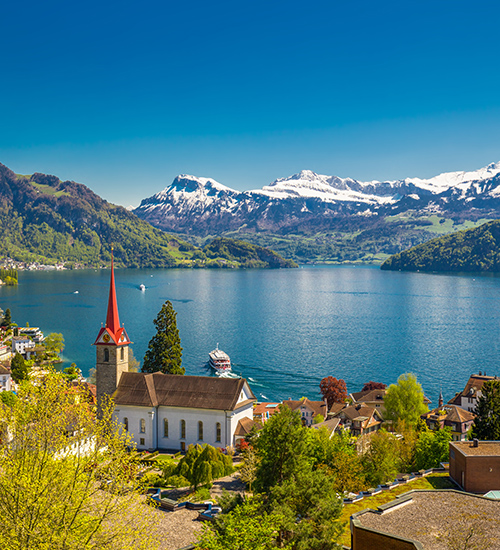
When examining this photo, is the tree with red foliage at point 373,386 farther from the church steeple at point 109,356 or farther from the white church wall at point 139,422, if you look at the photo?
the church steeple at point 109,356

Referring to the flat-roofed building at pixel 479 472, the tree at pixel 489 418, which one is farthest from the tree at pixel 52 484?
the tree at pixel 489 418

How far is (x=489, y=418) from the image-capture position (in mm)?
46562

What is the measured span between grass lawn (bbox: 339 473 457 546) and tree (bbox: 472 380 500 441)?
1169cm

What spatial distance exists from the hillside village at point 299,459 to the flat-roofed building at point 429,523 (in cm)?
6

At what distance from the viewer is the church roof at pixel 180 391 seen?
49.2 m

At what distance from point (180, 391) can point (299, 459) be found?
21704 mm

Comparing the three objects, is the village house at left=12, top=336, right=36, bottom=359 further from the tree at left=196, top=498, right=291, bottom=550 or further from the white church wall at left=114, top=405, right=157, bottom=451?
the tree at left=196, top=498, right=291, bottom=550

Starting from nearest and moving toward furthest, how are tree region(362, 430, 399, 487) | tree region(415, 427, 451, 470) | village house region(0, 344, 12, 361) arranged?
tree region(362, 430, 399, 487), tree region(415, 427, 451, 470), village house region(0, 344, 12, 361)

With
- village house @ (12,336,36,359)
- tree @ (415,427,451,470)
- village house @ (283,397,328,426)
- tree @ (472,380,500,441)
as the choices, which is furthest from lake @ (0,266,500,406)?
tree @ (415,427,451,470)

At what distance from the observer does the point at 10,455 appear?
65.5 ft

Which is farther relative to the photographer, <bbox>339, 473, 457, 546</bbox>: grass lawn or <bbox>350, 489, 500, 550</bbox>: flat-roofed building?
<bbox>339, 473, 457, 546</bbox>: grass lawn

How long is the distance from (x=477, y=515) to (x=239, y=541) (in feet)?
44.6

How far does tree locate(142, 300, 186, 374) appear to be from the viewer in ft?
216

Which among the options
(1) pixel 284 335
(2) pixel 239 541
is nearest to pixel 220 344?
(1) pixel 284 335
